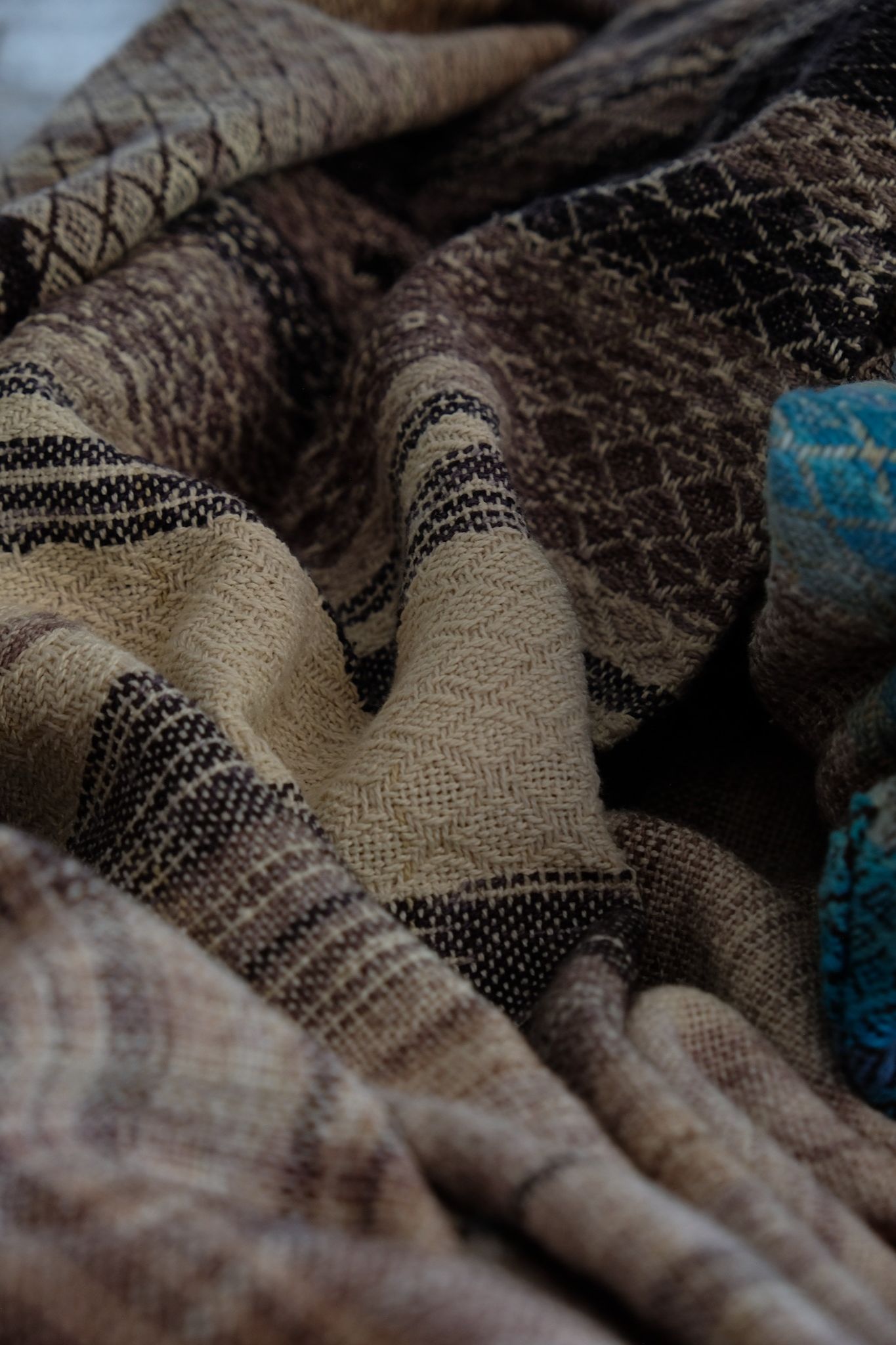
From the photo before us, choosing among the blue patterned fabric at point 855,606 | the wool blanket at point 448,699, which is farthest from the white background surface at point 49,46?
the blue patterned fabric at point 855,606

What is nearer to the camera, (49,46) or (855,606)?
(855,606)

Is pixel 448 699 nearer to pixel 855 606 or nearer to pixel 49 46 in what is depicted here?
pixel 855 606

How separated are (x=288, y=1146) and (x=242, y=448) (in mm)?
463

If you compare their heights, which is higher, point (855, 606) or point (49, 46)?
point (49, 46)

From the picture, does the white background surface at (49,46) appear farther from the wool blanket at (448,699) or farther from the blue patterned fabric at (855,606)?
the blue patterned fabric at (855,606)

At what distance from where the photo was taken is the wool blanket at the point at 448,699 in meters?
0.31

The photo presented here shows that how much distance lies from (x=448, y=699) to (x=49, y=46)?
2.15 feet

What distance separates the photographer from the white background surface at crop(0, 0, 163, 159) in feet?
2.69

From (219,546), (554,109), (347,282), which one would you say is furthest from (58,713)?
(554,109)

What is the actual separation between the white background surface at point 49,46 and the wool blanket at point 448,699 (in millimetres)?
45

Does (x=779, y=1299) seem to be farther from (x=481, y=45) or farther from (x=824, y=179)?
(x=481, y=45)

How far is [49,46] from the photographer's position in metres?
0.87

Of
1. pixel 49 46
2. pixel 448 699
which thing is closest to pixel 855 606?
pixel 448 699

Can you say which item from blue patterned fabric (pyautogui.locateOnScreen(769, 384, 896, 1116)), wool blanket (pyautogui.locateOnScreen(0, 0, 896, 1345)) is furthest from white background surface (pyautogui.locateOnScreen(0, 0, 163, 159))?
blue patterned fabric (pyautogui.locateOnScreen(769, 384, 896, 1116))
